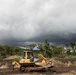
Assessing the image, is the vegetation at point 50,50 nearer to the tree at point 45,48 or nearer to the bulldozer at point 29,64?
the tree at point 45,48

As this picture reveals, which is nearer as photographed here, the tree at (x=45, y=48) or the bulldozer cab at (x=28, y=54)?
the bulldozer cab at (x=28, y=54)

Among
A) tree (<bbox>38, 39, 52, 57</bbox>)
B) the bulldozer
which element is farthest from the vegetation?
the bulldozer

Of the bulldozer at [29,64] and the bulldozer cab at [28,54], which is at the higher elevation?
the bulldozer cab at [28,54]

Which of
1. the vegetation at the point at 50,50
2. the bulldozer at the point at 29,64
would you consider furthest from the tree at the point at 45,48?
the bulldozer at the point at 29,64

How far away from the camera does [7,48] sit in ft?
273

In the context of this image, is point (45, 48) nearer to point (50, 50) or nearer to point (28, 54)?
point (50, 50)

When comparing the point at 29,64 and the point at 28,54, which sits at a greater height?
the point at 28,54

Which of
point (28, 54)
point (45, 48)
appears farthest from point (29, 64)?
point (45, 48)

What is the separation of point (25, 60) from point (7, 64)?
11870 millimetres

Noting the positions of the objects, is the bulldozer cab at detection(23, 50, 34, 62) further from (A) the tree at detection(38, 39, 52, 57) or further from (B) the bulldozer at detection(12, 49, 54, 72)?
(A) the tree at detection(38, 39, 52, 57)

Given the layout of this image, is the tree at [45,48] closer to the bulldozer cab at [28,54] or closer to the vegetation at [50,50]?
the vegetation at [50,50]

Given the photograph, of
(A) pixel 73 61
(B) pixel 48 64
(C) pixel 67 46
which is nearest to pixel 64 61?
(A) pixel 73 61

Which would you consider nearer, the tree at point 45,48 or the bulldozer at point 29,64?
the bulldozer at point 29,64

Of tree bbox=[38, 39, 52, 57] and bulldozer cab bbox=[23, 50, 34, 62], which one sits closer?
bulldozer cab bbox=[23, 50, 34, 62]
